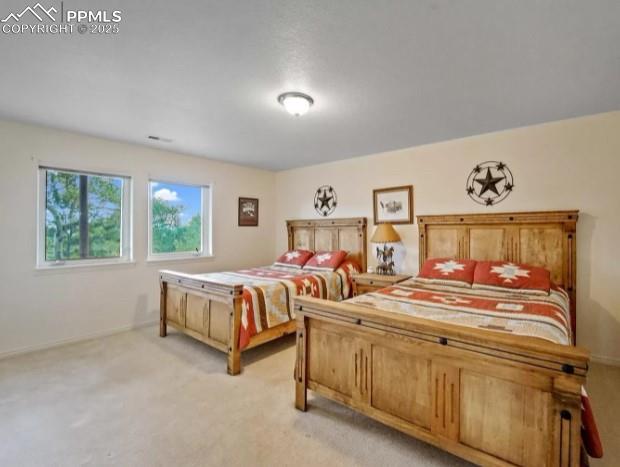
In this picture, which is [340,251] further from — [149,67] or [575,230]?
[149,67]

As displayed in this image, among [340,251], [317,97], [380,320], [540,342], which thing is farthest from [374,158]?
[540,342]

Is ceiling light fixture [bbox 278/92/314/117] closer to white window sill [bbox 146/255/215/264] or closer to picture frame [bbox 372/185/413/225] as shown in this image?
picture frame [bbox 372/185/413/225]

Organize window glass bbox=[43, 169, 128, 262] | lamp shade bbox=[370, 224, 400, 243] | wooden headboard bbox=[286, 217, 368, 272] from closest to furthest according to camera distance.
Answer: window glass bbox=[43, 169, 128, 262] → lamp shade bbox=[370, 224, 400, 243] → wooden headboard bbox=[286, 217, 368, 272]

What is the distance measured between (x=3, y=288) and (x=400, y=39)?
408cm

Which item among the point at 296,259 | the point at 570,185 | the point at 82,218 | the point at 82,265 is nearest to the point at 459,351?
the point at 570,185

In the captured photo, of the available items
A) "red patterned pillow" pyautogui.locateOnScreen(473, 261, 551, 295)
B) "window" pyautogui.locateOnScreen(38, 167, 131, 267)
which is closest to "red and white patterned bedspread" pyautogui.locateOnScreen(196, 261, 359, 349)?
"window" pyautogui.locateOnScreen(38, 167, 131, 267)

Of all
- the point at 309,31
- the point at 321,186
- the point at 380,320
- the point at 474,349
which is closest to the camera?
the point at 474,349

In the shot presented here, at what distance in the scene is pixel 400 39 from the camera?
1.69 m

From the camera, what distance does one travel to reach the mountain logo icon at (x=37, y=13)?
1.48m

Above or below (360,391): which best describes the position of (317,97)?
above

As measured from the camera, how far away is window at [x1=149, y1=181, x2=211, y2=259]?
400 cm

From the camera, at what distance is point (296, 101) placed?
238cm

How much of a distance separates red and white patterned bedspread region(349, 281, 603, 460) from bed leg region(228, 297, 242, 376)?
1058 millimetres

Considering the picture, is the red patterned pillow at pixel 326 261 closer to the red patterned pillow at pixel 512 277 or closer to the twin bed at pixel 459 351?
the twin bed at pixel 459 351
